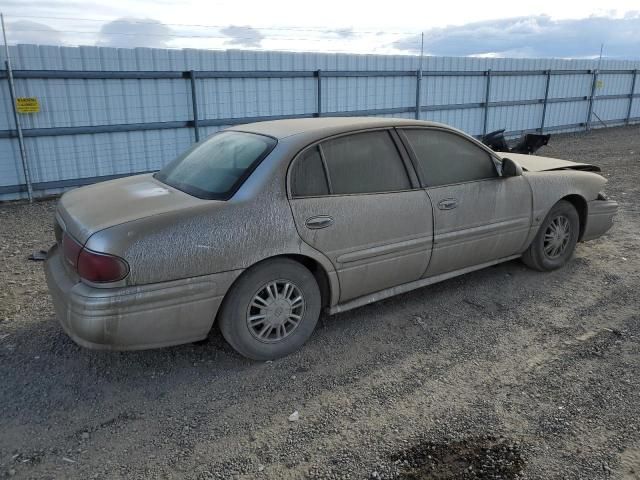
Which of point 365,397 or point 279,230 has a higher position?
point 279,230

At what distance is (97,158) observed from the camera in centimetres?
901

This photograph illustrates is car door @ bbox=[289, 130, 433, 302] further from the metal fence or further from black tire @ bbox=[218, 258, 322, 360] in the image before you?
the metal fence

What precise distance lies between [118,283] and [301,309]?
4.02ft

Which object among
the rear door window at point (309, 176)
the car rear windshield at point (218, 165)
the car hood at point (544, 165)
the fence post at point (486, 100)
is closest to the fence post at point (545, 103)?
the fence post at point (486, 100)

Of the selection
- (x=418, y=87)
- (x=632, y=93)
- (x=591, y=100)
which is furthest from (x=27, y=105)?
(x=632, y=93)

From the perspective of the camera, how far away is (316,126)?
151 inches

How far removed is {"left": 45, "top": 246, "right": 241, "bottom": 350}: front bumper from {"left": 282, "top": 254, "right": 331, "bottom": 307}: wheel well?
54 centimetres

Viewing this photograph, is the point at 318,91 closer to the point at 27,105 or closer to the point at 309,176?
the point at 27,105

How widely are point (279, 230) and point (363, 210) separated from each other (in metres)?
0.68

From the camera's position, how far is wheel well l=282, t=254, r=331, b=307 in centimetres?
357

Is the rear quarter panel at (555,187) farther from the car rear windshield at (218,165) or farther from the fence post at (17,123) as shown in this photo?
the fence post at (17,123)

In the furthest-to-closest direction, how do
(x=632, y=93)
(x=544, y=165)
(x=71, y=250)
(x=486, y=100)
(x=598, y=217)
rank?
(x=632, y=93) → (x=486, y=100) → (x=598, y=217) → (x=544, y=165) → (x=71, y=250)

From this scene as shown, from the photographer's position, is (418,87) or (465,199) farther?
(418,87)

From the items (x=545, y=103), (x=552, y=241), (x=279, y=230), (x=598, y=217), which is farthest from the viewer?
(x=545, y=103)
